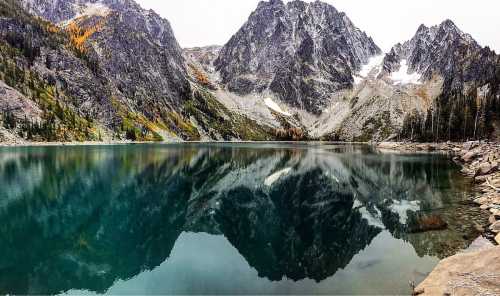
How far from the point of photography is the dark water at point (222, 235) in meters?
20.9

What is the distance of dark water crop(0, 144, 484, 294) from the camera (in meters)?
20.9

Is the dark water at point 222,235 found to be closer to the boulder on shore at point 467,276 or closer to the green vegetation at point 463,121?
the boulder on shore at point 467,276

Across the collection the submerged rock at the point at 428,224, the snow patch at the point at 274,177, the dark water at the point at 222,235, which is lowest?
the snow patch at the point at 274,177

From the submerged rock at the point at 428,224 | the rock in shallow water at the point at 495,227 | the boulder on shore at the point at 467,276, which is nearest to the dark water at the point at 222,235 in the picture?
the submerged rock at the point at 428,224

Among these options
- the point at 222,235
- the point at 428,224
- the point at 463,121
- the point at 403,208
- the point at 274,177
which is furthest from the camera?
the point at 463,121

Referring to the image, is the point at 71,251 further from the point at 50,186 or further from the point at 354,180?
the point at 354,180

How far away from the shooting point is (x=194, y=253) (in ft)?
86.7

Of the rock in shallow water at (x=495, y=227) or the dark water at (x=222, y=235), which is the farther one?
the rock in shallow water at (x=495, y=227)

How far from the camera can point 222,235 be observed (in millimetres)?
31469

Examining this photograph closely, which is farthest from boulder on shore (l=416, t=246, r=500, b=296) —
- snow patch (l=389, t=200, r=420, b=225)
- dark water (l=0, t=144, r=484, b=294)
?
snow patch (l=389, t=200, r=420, b=225)

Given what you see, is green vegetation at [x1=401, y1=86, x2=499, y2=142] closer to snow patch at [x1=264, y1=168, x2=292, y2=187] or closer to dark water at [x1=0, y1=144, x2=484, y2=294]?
snow patch at [x1=264, y1=168, x2=292, y2=187]

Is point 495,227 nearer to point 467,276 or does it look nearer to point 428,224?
point 428,224

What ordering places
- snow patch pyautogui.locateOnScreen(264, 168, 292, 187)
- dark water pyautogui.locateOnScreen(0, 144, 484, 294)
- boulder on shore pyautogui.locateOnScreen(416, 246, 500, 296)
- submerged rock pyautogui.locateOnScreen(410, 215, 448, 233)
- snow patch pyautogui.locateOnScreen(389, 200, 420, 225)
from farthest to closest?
snow patch pyautogui.locateOnScreen(264, 168, 292, 187), snow patch pyautogui.locateOnScreen(389, 200, 420, 225), submerged rock pyautogui.locateOnScreen(410, 215, 448, 233), dark water pyautogui.locateOnScreen(0, 144, 484, 294), boulder on shore pyautogui.locateOnScreen(416, 246, 500, 296)

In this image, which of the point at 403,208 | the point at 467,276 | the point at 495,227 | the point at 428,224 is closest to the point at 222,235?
the point at 428,224
